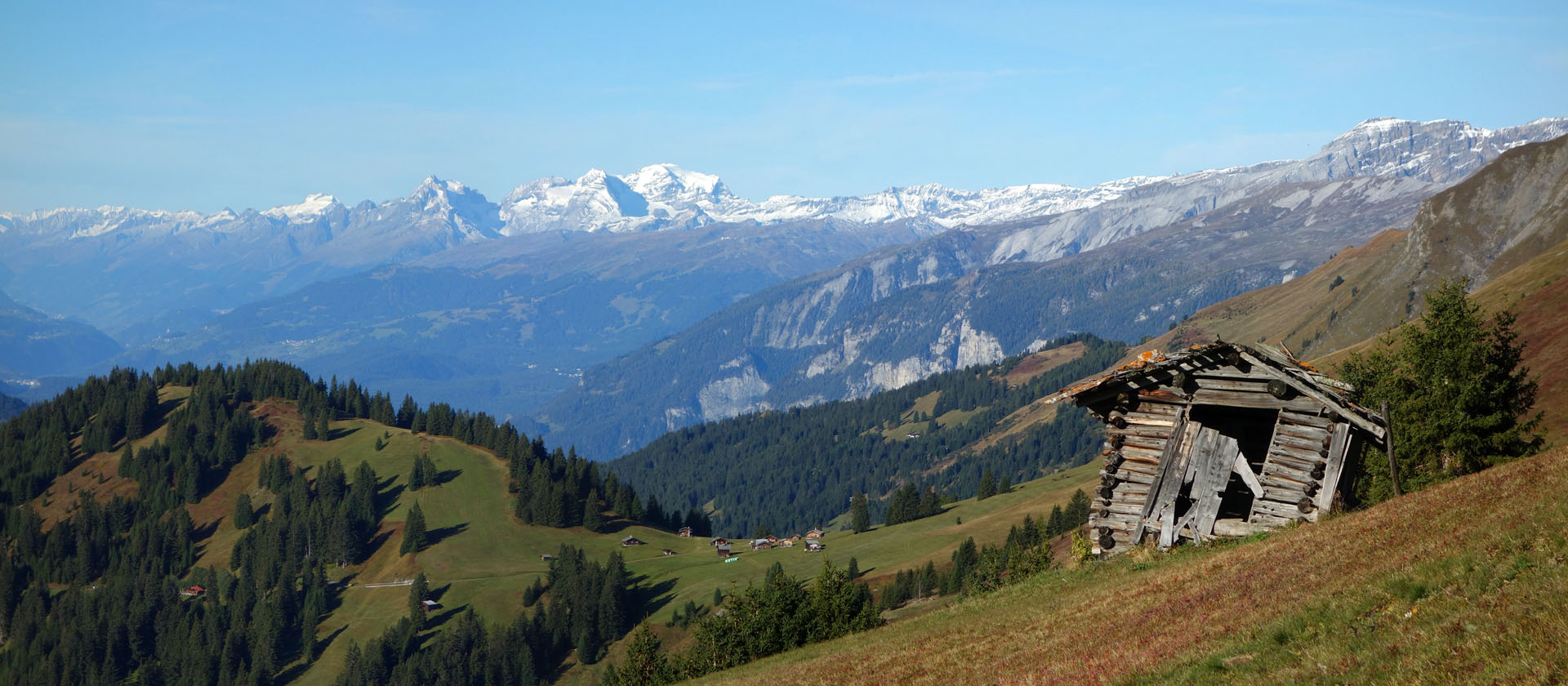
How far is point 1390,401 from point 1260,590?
29463 mm

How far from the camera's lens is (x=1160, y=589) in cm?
2431

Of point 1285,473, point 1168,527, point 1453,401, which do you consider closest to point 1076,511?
point 1453,401

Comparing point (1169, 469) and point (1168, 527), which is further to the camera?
point (1169, 469)

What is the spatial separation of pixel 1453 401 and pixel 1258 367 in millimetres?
14930

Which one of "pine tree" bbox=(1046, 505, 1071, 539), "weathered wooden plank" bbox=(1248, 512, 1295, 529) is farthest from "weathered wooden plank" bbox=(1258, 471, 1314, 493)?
"pine tree" bbox=(1046, 505, 1071, 539)

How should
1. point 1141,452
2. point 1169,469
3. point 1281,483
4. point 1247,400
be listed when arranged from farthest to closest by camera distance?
point 1141,452 → point 1169,469 → point 1247,400 → point 1281,483

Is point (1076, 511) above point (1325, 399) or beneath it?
beneath

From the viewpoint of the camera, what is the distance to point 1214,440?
32875 mm

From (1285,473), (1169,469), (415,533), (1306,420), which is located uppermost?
(1306,420)

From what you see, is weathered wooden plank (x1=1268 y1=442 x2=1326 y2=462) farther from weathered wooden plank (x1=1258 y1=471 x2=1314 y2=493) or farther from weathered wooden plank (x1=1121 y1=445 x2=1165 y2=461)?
weathered wooden plank (x1=1121 y1=445 x2=1165 y2=461)

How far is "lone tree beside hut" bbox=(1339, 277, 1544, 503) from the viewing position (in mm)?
40344

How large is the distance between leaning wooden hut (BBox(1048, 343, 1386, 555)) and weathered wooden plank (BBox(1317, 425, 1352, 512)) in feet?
0.10

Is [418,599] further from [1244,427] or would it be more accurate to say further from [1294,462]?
[1294,462]

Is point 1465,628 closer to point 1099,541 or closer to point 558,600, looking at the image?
point 1099,541
